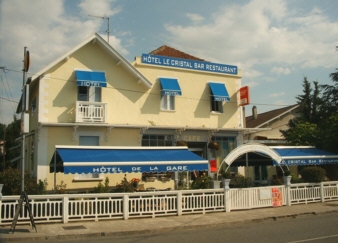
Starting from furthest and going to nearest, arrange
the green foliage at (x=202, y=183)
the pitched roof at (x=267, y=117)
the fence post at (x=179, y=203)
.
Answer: the pitched roof at (x=267, y=117)
the green foliage at (x=202, y=183)
the fence post at (x=179, y=203)

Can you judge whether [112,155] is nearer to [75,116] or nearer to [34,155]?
[75,116]

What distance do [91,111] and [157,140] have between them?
4289 millimetres

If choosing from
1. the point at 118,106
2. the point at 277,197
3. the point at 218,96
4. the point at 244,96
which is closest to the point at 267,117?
the point at 244,96

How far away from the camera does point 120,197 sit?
1455cm

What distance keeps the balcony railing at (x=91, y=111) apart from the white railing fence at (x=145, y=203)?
224 inches

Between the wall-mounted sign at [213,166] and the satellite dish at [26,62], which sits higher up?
the satellite dish at [26,62]

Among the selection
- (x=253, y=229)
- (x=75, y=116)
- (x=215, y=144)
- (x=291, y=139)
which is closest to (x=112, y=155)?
(x=75, y=116)

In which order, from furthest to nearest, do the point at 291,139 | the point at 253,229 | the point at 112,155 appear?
the point at 291,139
the point at 112,155
the point at 253,229

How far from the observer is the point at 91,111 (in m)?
19.4

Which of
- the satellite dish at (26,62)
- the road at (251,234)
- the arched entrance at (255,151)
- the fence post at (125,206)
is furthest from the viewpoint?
the arched entrance at (255,151)

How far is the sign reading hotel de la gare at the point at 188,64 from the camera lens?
72.4 ft

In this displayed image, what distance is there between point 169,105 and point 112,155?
6.85m

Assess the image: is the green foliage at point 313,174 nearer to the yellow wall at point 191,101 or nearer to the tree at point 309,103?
the yellow wall at point 191,101

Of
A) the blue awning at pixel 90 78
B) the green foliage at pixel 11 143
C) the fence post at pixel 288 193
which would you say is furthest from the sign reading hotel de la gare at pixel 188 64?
the green foliage at pixel 11 143
